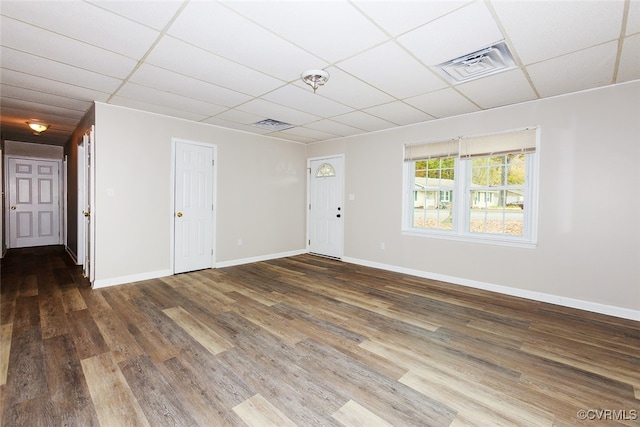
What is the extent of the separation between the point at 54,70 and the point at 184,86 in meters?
1.21

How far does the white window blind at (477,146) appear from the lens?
3.86 m

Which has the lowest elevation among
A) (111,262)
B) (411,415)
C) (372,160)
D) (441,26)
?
(411,415)

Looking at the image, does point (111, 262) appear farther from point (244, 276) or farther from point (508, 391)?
point (508, 391)

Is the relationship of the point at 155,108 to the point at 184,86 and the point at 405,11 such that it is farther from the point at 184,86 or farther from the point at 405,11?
the point at 405,11

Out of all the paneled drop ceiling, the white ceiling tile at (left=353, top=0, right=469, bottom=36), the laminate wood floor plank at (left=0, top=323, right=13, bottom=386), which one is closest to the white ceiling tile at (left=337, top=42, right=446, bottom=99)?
the paneled drop ceiling

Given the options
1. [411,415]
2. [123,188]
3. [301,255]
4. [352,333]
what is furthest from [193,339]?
[301,255]

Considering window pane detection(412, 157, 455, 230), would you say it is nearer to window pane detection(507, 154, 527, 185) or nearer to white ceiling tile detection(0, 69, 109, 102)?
window pane detection(507, 154, 527, 185)

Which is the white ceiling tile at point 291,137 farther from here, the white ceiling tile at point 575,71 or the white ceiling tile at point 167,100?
the white ceiling tile at point 575,71

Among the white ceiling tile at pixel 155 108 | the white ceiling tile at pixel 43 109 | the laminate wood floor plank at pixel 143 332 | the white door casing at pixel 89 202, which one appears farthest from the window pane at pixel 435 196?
the white ceiling tile at pixel 43 109

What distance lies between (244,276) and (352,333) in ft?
8.19

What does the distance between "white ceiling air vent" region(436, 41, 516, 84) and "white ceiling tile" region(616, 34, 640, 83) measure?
78cm

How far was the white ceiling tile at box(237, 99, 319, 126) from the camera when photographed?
394 cm

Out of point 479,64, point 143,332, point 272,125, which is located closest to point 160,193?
point 272,125

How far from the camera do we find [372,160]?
550 centimetres
